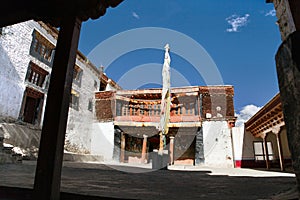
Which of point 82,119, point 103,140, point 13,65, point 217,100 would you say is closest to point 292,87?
point 13,65

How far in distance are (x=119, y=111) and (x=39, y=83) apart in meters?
7.02

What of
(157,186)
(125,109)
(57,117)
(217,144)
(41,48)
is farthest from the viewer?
(125,109)

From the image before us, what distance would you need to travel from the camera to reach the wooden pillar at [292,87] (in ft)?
2.73

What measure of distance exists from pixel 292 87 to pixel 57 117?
1789 millimetres

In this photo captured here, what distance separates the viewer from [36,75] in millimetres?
13344

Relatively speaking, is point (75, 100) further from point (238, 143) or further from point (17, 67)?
point (238, 143)

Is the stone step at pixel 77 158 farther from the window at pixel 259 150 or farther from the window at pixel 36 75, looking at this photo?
the window at pixel 259 150

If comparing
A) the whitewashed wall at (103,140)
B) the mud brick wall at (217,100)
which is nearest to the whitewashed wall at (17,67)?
the whitewashed wall at (103,140)

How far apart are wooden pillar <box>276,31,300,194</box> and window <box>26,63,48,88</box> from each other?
14249 mm

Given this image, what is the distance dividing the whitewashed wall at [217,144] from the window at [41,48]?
1311cm

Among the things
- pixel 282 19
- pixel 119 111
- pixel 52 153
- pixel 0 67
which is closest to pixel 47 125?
pixel 52 153

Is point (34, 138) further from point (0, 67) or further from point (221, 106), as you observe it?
point (221, 106)

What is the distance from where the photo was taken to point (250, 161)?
13.0 meters

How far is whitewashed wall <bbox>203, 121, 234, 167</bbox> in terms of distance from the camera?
13.8m
